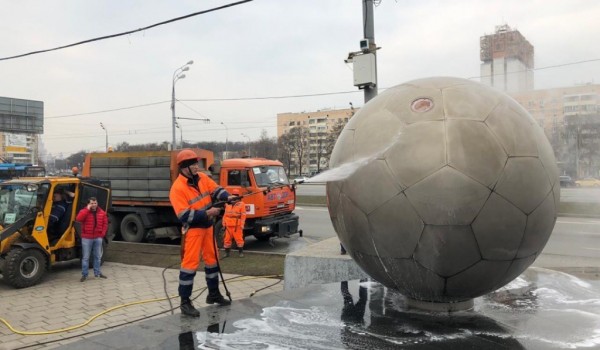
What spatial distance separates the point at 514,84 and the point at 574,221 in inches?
318

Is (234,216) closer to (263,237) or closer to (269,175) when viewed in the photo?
(263,237)

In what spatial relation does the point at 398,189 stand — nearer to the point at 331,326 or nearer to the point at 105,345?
the point at 331,326

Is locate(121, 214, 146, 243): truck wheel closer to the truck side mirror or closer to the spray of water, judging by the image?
the truck side mirror

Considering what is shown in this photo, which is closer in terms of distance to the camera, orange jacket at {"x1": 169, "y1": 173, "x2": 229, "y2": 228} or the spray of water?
the spray of water

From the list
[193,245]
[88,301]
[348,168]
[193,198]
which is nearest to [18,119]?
[88,301]

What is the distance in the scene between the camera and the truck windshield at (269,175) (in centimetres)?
1484

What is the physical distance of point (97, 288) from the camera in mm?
8797

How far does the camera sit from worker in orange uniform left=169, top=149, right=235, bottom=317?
5.12 meters

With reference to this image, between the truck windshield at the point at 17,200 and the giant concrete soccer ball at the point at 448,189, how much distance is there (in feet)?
26.5

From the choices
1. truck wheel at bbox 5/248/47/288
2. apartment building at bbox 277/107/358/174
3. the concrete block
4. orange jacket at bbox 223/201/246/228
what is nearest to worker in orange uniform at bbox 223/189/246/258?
orange jacket at bbox 223/201/246/228

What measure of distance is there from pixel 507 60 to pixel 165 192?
11720 mm

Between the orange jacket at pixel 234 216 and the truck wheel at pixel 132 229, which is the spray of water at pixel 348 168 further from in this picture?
the truck wheel at pixel 132 229

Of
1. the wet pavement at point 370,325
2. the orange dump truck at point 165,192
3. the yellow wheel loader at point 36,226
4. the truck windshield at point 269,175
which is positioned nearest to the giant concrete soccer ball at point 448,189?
the wet pavement at point 370,325

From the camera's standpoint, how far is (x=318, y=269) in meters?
6.89
